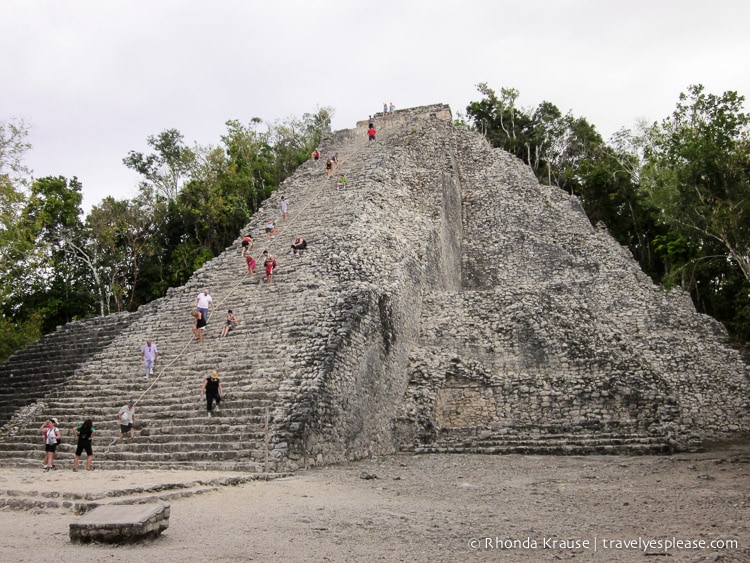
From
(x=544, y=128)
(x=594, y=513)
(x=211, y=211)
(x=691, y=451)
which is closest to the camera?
(x=594, y=513)

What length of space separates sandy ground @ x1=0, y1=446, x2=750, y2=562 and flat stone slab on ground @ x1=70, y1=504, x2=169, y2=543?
0.26ft

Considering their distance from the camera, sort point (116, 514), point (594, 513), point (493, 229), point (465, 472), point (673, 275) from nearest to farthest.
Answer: point (116, 514) < point (594, 513) < point (465, 472) < point (673, 275) < point (493, 229)

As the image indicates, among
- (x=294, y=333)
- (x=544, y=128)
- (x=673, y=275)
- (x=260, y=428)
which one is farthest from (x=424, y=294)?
(x=544, y=128)

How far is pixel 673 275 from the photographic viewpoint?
15.2 metres

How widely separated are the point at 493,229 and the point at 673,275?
709cm

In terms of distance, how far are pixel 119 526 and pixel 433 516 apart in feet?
9.70

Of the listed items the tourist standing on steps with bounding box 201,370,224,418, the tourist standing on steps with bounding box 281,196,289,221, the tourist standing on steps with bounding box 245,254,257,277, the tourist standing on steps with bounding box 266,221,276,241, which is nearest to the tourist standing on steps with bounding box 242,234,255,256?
the tourist standing on steps with bounding box 266,221,276,241

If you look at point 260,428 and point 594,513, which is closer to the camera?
point 594,513

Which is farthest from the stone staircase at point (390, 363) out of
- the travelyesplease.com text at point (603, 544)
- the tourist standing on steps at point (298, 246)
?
the travelyesplease.com text at point (603, 544)

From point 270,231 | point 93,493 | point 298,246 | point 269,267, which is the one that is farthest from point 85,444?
point 270,231

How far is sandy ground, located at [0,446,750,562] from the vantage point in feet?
15.9

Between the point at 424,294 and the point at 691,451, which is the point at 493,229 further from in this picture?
the point at 691,451

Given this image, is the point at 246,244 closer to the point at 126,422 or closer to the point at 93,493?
the point at 126,422

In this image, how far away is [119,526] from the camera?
487cm
